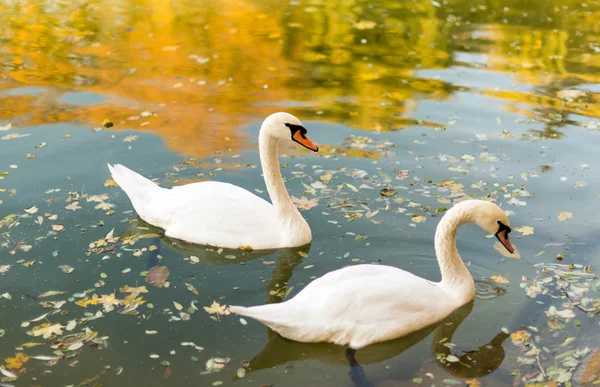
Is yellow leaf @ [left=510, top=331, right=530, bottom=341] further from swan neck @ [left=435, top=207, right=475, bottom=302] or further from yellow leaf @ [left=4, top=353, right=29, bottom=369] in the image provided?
yellow leaf @ [left=4, top=353, right=29, bottom=369]

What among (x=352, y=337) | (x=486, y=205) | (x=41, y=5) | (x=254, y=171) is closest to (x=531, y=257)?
(x=486, y=205)

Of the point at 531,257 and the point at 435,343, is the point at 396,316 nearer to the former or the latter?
the point at 435,343

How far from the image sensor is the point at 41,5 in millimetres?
19812

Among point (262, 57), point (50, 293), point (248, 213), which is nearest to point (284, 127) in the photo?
point (248, 213)

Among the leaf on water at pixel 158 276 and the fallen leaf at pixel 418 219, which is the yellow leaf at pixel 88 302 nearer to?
the leaf on water at pixel 158 276

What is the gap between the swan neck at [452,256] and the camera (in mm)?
6656

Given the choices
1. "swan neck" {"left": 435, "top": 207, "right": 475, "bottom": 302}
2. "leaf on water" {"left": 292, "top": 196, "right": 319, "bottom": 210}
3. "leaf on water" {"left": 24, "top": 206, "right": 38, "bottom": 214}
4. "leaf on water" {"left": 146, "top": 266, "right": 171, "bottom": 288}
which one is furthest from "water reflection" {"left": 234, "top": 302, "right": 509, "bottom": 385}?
"leaf on water" {"left": 24, "top": 206, "right": 38, "bottom": 214}

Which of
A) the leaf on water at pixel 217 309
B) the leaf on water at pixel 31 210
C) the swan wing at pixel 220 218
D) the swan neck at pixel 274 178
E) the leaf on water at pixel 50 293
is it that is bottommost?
the leaf on water at pixel 217 309

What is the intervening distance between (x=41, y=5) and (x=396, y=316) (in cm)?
1681

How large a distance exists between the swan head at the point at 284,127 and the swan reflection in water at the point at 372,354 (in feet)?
7.45

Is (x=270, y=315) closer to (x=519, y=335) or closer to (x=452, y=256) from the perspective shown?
(x=452, y=256)

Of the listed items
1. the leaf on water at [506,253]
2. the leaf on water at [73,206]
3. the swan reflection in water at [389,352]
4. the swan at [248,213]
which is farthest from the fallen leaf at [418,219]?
the leaf on water at [73,206]

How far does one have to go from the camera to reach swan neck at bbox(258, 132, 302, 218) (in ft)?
25.7

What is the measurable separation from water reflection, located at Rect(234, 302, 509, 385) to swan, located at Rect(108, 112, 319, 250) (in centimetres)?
162
